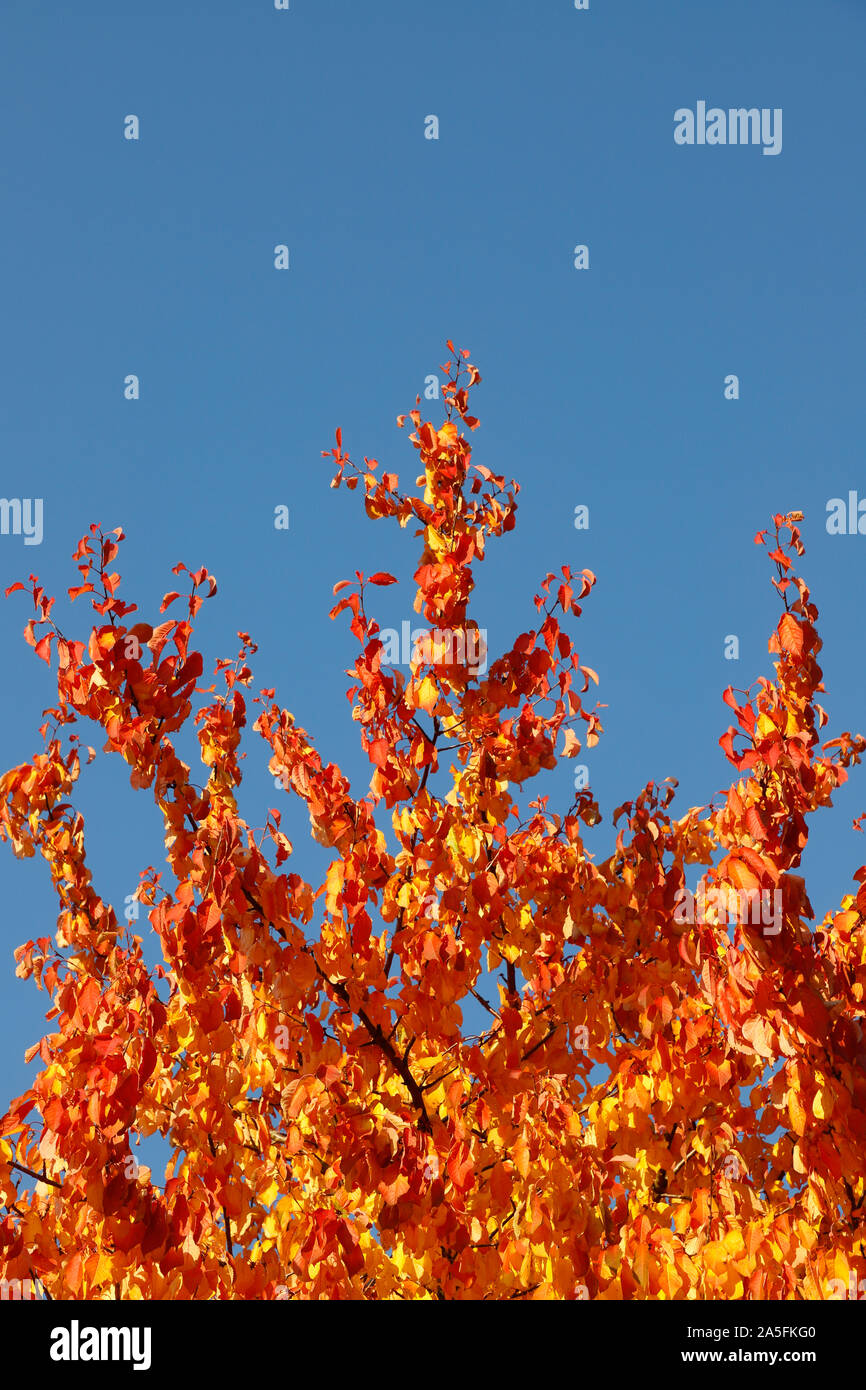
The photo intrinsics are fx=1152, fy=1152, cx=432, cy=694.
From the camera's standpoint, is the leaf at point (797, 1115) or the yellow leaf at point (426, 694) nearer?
the leaf at point (797, 1115)

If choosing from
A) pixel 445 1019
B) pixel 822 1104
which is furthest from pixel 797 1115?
pixel 445 1019

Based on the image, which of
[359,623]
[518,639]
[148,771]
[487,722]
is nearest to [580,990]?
[487,722]

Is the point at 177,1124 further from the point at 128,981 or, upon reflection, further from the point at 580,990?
the point at 580,990

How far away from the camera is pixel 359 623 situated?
4.59 meters

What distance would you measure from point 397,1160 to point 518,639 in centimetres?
214

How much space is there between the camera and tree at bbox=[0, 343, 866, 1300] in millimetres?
3264

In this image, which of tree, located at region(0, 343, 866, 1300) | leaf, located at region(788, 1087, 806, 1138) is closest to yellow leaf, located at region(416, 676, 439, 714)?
tree, located at region(0, 343, 866, 1300)

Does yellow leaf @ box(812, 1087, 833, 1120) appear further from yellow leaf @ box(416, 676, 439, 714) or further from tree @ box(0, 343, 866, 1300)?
yellow leaf @ box(416, 676, 439, 714)

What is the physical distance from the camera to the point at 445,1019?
4309 mm

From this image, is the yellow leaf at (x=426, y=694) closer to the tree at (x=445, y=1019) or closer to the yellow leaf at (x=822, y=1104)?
the tree at (x=445, y=1019)

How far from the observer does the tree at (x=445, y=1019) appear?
10.7ft

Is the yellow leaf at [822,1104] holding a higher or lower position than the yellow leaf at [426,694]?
lower

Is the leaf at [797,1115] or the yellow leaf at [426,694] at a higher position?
the yellow leaf at [426,694]

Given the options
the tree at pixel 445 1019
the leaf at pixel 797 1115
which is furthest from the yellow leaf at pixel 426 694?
the leaf at pixel 797 1115
